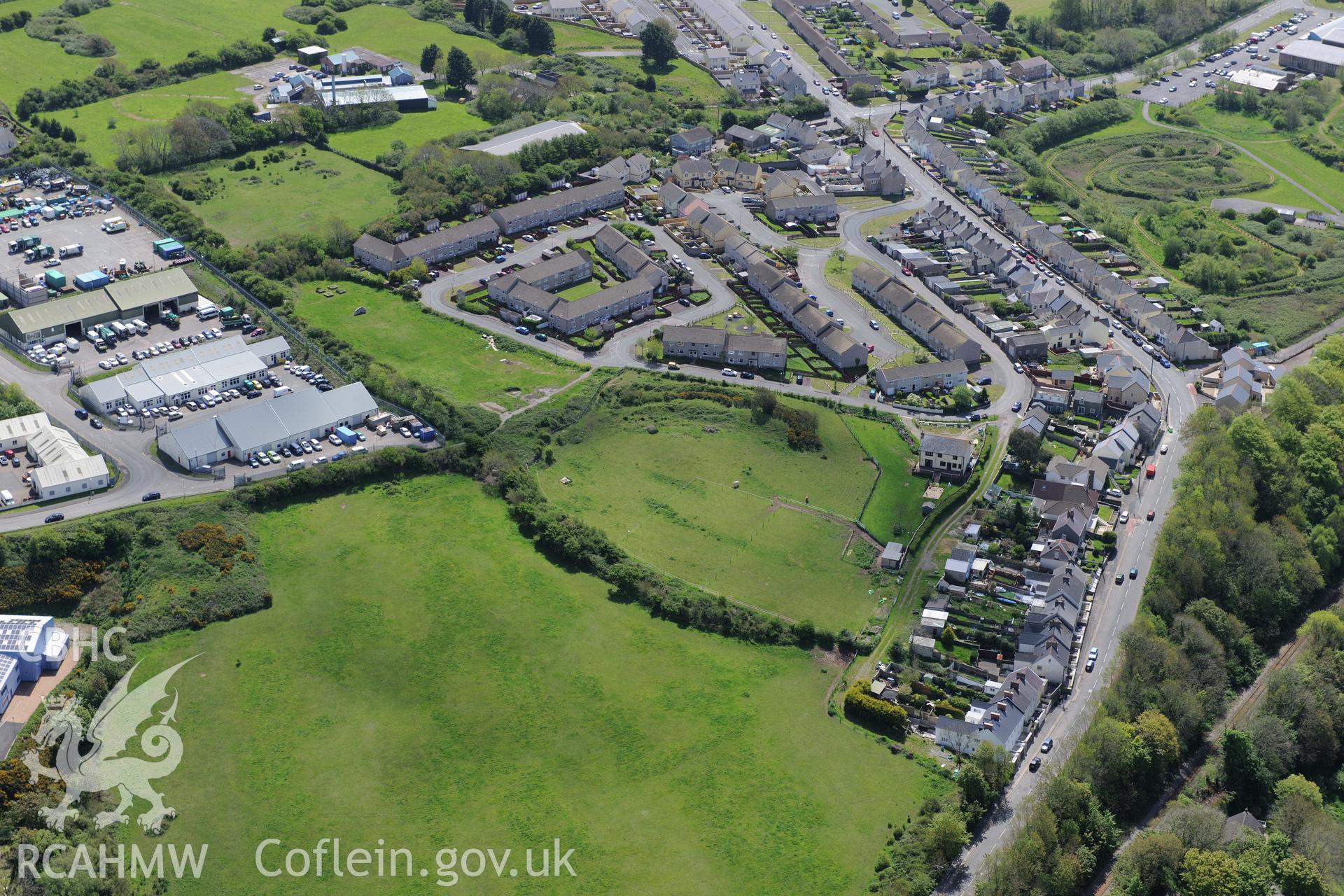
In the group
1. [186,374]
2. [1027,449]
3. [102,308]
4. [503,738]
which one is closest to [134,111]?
[102,308]

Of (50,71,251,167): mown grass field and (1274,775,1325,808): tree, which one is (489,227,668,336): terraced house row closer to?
(50,71,251,167): mown grass field

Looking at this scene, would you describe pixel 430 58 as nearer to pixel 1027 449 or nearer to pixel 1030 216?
pixel 1030 216

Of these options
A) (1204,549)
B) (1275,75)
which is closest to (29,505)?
(1204,549)

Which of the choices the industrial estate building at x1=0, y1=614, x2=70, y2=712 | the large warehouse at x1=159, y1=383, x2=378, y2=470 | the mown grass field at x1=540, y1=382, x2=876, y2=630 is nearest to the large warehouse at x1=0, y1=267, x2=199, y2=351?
the large warehouse at x1=159, y1=383, x2=378, y2=470

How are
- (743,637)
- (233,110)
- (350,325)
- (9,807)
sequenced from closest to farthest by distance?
(9,807), (743,637), (350,325), (233,110)

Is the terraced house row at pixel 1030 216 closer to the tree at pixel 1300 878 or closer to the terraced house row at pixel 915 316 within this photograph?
the terraced house row at pixel 915 316

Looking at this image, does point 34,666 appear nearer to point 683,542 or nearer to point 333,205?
point 683,542
